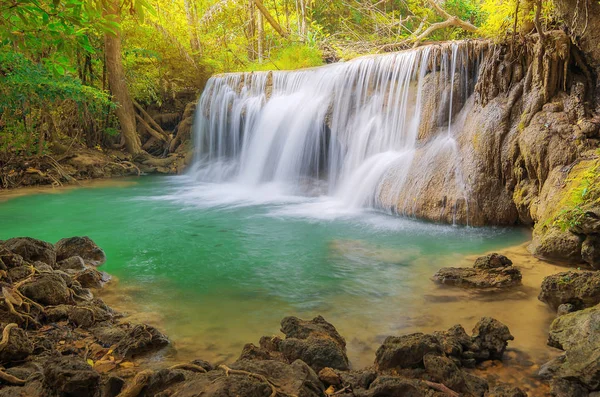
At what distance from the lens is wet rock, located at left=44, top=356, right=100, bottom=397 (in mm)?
2439

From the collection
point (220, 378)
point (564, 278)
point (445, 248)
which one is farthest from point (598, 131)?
point (220, 378)

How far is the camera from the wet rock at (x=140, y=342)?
330 centimetres

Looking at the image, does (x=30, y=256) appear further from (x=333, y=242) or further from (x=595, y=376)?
(x=595, y=376)

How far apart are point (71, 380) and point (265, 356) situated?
3.79 feet

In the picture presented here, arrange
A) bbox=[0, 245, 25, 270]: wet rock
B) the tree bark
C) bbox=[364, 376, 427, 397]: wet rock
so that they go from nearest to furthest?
1. bbox=[364, 376, 427, 397]: wet rock
2. bbox=[0, 245, 25, 270]: wet rock
3. the tree bark

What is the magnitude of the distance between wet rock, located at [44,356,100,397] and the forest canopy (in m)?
7.50

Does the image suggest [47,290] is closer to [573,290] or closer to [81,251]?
[81,251]

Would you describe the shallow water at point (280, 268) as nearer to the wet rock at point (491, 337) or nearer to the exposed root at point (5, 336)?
the wet rock at point (491, 337)

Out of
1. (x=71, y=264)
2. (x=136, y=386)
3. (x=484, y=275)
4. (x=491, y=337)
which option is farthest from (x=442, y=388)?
(x=71, y=264)

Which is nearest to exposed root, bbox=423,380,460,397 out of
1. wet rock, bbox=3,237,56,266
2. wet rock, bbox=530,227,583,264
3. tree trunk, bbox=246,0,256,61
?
wet rock, bbox=530,227,583,264

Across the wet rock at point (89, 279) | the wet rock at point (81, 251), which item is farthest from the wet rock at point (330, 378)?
the wet rock at point (81, 251)

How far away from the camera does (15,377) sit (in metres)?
2.56

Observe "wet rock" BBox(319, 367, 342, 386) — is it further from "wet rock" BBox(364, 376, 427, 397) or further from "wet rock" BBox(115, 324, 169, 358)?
"wet rock" BBox(115, 324, 169, 358)

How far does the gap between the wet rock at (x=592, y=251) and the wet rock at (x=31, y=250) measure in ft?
19.0
